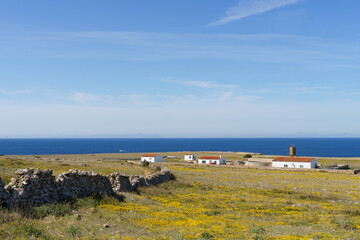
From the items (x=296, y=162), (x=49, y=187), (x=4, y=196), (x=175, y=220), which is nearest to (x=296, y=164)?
(x=296, y=162)

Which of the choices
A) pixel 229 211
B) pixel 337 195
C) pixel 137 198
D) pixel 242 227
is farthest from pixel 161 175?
pixel 242 227

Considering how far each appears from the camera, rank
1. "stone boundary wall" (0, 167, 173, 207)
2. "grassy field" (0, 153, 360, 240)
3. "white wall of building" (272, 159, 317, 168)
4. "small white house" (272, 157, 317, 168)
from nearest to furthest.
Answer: "grassy field" (0, 153, 360, 240) → "stone boundary wall" (0, 167, 173, 207) → "white wall of building" (272, 159, 317, 168) → "small white house" (272, 157, 317, 168)

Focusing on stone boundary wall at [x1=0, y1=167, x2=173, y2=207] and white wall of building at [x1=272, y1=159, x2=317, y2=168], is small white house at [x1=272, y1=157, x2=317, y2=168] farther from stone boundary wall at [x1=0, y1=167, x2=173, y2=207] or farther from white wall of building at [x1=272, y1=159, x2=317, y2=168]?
stone boundary wall at [x1=0, y1=167, x2=173, y2=207]

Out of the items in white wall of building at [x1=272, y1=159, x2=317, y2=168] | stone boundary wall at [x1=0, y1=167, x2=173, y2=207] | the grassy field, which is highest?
stone boundary wall at [x1=0, y1=167, x2=173, y2=207]

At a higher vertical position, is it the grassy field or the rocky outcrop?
the rocky outcrop

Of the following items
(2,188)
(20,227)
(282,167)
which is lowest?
(282,167)

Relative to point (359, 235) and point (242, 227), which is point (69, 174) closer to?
point (242, 227)

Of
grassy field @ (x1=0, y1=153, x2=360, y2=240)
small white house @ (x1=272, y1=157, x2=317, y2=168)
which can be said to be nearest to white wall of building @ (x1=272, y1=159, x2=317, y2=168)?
small white house @ (x1=272, y1=157, x2=317, y2=168)

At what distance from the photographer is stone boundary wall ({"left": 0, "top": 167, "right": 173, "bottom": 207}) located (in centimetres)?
1565

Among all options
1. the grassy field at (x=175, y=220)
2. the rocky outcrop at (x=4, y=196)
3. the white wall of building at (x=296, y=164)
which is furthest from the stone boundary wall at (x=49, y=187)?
the white wall of building at (x=296, y=164)

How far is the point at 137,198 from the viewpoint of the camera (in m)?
24.6

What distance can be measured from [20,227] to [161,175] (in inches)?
1068

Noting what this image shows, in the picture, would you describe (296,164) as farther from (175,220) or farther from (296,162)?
(175,220)

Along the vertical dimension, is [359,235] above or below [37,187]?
below
